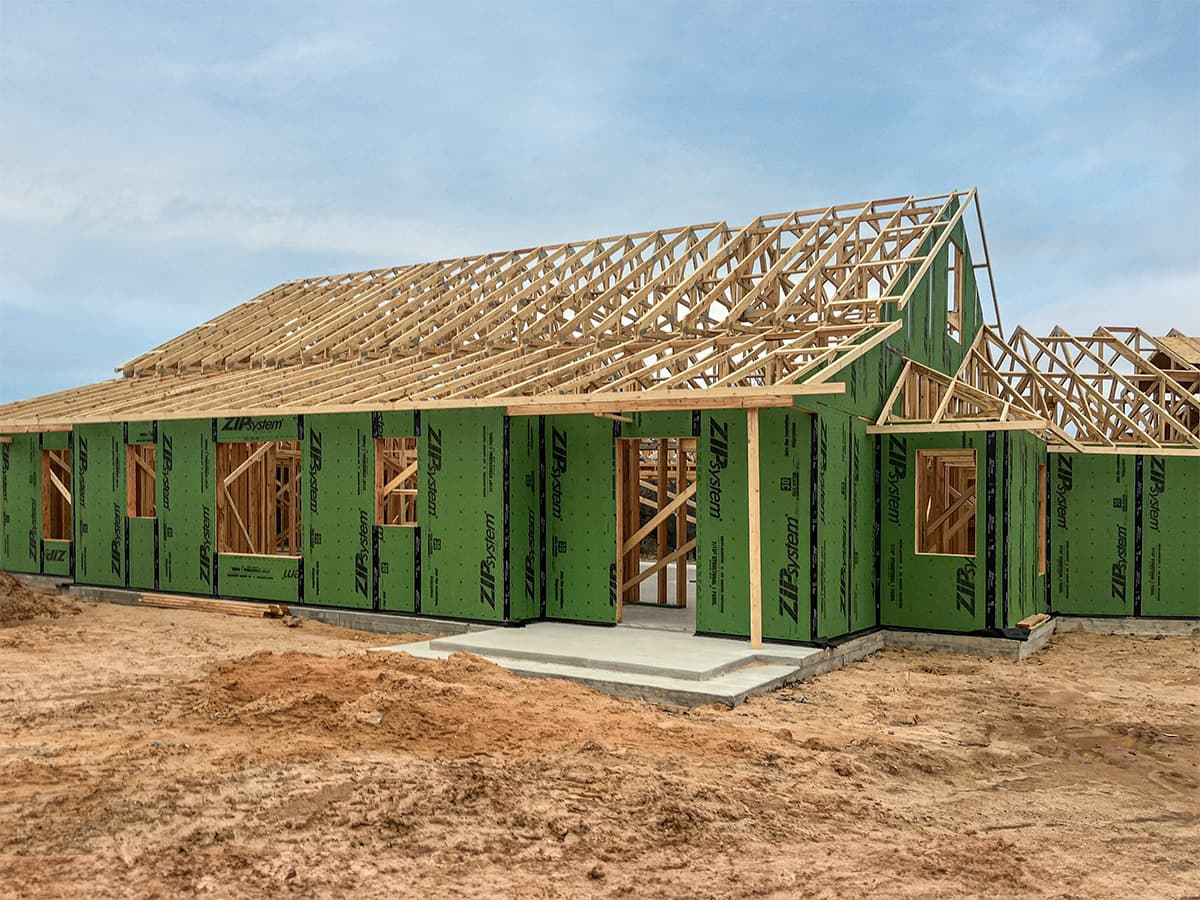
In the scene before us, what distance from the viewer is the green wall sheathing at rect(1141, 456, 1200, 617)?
Result: 14.2 m

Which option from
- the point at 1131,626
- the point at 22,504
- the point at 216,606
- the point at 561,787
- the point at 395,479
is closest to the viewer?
the point at 561,787

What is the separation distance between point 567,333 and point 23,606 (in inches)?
340

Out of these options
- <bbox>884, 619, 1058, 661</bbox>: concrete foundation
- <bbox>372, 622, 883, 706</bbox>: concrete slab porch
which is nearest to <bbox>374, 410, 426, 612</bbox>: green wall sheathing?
<bbox>372, 622, 883, 706</bbox>: concrete slab porch

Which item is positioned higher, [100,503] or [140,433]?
[140,433]

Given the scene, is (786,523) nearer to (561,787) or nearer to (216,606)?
(561,787)

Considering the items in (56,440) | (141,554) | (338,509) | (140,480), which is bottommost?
(141,554)

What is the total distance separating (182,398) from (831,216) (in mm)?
11017

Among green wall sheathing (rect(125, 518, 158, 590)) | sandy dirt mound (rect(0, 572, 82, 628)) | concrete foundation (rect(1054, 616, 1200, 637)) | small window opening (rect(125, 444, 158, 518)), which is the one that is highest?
small window opening (rect(125, 444, 158, 518))

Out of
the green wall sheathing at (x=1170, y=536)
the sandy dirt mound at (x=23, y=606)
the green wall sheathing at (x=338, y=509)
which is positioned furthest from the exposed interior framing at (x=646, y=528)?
the sandy dirt mound at (x=23, y=606)

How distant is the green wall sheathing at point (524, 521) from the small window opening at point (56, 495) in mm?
9615

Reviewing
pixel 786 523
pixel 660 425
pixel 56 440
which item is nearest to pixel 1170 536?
pixel 786 523

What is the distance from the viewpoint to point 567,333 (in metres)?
15.7

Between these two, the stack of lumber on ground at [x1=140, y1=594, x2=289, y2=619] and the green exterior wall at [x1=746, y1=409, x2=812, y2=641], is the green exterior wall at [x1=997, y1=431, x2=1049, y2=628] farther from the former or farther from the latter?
the stack of lumber on ground at [x1=140, y1=594, x2=289, y2=619]

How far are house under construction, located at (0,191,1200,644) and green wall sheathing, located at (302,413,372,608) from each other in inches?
1.5
